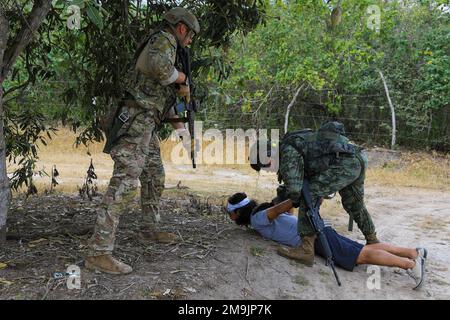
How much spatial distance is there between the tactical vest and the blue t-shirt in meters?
0.58

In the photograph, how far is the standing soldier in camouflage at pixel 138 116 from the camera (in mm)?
3582

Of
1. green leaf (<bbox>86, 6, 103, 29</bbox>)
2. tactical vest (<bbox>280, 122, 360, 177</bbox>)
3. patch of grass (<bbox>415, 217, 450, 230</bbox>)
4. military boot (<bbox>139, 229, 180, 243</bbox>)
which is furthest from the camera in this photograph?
patch of grass (<bbox>415, 217, 450, 230</bbox>)

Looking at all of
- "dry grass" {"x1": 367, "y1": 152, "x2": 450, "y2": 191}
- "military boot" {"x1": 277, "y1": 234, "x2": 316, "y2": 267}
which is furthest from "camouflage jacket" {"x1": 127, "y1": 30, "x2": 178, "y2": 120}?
"dry grass" {"x1": 367, "y1": 152, "x2": 450, "y2": 191}

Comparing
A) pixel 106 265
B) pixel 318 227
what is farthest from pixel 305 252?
pixel 106 265

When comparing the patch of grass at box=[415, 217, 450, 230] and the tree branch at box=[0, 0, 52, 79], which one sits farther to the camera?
the patch of grass at box=[415, 217, 450, 230]

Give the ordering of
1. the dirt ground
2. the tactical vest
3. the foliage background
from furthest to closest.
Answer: the foliage background, the tactical vest, the dirt ground

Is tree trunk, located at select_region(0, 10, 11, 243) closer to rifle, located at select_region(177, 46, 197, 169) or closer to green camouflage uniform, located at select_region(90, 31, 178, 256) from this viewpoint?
green camouflage uniform, located at select_region(90, 31, 178, 256)

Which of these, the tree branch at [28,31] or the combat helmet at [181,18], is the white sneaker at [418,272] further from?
the tree branch at [28,31]

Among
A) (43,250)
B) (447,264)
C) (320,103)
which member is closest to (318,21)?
(320,103)

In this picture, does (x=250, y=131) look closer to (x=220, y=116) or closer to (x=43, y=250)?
(x=220, y=116)

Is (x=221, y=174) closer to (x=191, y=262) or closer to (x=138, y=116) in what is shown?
(x=191, y=262)

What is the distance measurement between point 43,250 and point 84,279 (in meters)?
0.81

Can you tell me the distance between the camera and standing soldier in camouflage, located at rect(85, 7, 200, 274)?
3.58m
